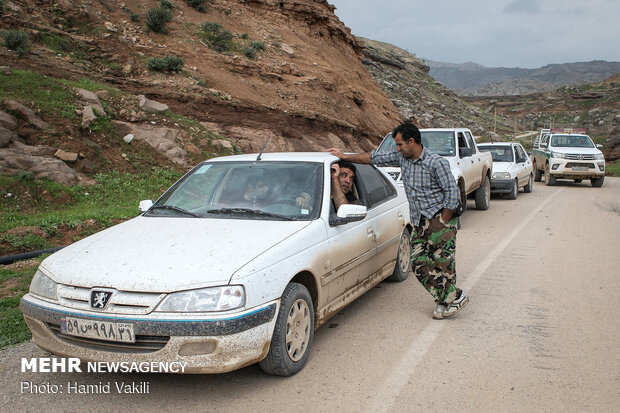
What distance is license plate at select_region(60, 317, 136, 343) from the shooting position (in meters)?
3.46

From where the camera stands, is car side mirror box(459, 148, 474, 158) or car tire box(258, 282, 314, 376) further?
car side mirror box(459, 148, 474, 158)

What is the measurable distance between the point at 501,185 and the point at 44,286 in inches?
550

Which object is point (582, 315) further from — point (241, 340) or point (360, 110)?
point (360, 110)

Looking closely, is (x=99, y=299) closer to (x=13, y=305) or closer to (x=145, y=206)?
(x=145, y=206)

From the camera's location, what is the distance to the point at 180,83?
18234 mm

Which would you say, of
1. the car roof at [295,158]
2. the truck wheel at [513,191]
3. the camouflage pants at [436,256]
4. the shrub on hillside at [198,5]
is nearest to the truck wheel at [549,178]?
the truck wheel at [513,191]

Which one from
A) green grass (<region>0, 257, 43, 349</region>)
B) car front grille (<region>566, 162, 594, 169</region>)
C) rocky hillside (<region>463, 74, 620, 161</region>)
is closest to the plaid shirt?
green grass (<region>0, 257, 43, 349</region>)

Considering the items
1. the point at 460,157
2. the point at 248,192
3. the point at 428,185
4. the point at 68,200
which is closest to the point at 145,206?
the point at 248,192

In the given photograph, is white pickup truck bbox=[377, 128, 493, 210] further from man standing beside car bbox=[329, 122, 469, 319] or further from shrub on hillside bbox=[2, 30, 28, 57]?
shrub on hillside bbox=[2, 30, 28, 57]

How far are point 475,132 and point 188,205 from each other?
4338cm

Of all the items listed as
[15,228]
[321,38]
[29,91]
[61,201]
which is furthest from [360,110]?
[15,228]

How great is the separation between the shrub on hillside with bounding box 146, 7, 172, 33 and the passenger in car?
17659mm

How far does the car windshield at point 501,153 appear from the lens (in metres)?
16.8

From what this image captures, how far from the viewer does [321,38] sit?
30.3 m
